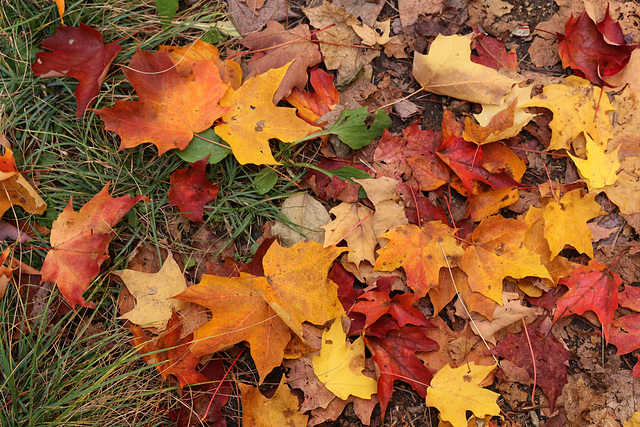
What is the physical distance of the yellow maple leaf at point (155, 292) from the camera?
1939 mm

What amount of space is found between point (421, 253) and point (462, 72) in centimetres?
94

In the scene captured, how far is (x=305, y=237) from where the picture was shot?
2057 mm

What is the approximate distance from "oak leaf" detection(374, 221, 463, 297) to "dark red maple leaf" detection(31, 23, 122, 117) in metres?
1.57

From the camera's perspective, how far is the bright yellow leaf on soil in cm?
185

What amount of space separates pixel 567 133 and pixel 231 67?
1.73 m

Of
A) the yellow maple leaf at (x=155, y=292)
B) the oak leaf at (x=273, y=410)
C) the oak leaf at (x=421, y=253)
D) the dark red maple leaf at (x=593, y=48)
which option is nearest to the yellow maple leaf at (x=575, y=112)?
the dark red maple leaf at (x=593, y=48)

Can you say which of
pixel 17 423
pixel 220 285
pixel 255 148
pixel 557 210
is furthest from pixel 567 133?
pixel 17 423

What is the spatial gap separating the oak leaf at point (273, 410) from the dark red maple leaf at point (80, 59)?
61.1 inches

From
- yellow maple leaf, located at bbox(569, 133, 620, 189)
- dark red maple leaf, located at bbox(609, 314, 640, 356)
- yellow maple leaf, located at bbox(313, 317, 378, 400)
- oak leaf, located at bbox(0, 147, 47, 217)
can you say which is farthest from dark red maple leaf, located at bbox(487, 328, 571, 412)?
oak leaf, located at bbox(0, 147, 47, 217)

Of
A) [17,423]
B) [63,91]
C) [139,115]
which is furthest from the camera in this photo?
[63,91]

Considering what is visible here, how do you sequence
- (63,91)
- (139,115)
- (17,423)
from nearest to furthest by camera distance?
(17,423) < (139,115) < (63,91)

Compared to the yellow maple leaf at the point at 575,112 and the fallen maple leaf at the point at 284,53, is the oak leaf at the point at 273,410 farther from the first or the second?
the yellow maple leaf at the point at 575,112

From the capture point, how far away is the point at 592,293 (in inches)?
78.2

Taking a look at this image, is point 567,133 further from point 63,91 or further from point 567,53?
point 63,91
